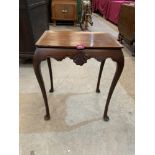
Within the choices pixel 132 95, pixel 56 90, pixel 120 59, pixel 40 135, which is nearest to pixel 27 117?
pixel 40 135

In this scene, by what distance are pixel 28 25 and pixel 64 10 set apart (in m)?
2.35

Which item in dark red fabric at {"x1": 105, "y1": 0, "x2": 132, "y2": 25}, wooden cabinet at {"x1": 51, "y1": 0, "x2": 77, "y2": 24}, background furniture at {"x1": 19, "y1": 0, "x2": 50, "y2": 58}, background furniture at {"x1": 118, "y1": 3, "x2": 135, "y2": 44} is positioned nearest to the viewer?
background furniture at {"x1": 19, "y1": 0, "x2": 50, "y2": 58}

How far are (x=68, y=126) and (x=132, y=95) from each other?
0.68 meters

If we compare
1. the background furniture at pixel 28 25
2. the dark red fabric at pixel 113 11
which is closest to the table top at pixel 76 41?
the background furniture at pixel 28 25

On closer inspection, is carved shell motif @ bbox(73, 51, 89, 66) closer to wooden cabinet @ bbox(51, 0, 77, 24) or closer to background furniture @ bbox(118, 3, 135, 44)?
background furniture @ bbox(118, 3, 135, 44)

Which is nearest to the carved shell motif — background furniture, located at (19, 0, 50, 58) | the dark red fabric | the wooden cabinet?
background furniture, located at (19, 0, 50, 58)

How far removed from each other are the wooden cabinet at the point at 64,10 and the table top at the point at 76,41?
293cm

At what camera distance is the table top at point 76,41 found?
4.26 ft

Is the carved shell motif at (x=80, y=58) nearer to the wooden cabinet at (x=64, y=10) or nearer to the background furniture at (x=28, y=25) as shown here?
the background furniture at (x=28, y=25)

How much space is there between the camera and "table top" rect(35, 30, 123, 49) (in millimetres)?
1300

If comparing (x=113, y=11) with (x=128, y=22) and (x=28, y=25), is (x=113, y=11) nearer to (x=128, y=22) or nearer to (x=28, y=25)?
(x=128, y=22)

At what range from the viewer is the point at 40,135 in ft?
4.47

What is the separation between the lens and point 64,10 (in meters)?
4.37

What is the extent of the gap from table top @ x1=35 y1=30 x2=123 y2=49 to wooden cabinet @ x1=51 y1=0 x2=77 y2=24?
2926 millimetres
